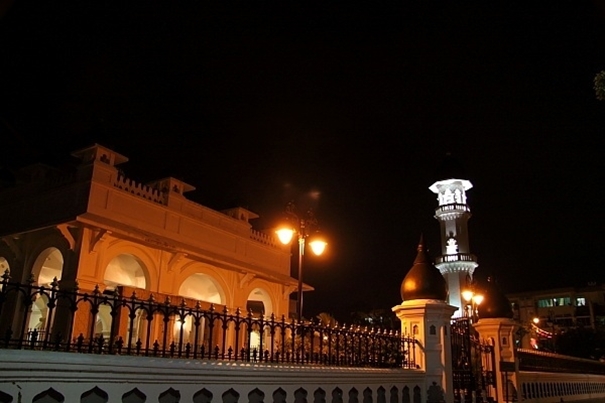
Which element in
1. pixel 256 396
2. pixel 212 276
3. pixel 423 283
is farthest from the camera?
pixel 212 276

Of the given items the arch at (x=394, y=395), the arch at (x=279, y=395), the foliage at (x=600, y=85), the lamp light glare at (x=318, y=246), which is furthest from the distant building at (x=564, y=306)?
the arch at (x=279, y=395)

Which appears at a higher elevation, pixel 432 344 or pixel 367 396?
pixel 432 344

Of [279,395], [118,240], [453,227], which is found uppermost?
[453,227]

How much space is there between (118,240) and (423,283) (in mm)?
10031

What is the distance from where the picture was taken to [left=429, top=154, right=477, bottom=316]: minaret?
2026 inches

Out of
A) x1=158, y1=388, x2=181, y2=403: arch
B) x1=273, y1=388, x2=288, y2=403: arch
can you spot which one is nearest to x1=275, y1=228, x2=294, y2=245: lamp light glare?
x1=273, y1=388, x2=288, y2=403: arch

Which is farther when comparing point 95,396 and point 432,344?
point 432,344

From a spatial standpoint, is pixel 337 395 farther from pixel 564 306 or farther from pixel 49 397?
pixel 564 306

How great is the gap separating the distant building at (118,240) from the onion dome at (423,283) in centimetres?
637

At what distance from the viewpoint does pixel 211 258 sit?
18.2m

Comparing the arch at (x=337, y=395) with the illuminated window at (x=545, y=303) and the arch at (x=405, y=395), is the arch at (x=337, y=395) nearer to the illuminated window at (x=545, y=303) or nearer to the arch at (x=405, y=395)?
the arch at (x=405, y=395)

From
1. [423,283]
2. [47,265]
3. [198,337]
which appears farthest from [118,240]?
[198,337]

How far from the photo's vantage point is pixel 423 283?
8.88m

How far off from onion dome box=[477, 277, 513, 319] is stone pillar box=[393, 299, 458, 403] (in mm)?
3104
